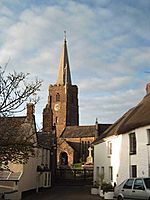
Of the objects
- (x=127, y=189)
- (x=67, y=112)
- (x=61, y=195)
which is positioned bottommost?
(x=61, y=195)

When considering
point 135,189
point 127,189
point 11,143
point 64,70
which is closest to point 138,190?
point 135,189

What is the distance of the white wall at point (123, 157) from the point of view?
26109 millimetres

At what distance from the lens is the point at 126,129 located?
28.9 m

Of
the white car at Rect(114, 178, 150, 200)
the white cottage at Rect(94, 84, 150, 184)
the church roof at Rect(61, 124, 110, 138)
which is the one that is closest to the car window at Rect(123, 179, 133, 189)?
the white car at Rect(114, 178, 150, 200)

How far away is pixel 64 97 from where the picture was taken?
11538cm

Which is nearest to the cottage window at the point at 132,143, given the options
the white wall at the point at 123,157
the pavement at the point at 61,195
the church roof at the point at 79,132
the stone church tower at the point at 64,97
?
the white wall at the point at 123,157

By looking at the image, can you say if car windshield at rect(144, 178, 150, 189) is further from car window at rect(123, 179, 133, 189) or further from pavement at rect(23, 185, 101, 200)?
pavement at rect(23, 185, 101, 200)

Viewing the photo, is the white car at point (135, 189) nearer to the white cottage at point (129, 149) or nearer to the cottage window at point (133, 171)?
the white cottage at point (129, 149)

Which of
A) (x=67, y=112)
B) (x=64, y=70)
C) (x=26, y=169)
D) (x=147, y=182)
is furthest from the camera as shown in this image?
(x=67, y=112)

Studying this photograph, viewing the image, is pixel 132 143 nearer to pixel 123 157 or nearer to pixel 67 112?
pixel 123 157

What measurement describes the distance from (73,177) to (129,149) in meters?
20.8

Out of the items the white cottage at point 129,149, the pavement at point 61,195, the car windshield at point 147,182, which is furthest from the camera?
the pavement at point 61,195

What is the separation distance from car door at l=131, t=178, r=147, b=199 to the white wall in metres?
6.52

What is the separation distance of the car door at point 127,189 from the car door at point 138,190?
0.44 meters
